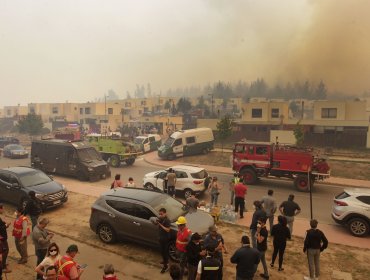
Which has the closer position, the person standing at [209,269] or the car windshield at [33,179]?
the person standing at [209,269]

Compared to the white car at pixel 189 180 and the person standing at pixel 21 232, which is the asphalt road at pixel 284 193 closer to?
the white car at pixel 189 180

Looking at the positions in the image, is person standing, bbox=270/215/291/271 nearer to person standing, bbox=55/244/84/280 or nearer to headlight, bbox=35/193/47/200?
person standing, bbox=55/244/84/280

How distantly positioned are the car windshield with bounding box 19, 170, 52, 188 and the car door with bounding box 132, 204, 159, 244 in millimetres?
6821

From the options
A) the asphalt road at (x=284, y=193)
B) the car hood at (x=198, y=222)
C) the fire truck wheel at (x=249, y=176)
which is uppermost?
the car hood at (x=198, y=222)

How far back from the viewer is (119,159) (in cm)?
2592

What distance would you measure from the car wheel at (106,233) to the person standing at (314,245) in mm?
5945

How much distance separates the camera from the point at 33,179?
1458 cm

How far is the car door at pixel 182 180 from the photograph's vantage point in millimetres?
16125

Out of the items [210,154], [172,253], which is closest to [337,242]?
[172,253]

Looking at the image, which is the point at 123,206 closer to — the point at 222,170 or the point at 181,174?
the point at 181,174

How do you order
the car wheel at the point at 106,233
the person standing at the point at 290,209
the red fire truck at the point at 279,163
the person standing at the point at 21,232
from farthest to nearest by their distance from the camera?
the red fire truck at the point at 279,163
the person standing at the point at 290,209
the car wheel at the point at 106,233
the person standing at the point at 21,232

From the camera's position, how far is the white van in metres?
29.7

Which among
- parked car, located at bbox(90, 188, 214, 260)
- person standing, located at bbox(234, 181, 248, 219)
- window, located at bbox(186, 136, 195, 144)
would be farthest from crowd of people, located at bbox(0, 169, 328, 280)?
window, located at bbox(186, 136, 195, 144)

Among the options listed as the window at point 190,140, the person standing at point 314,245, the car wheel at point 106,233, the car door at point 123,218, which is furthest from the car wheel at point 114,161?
the person standing at point 314,245
